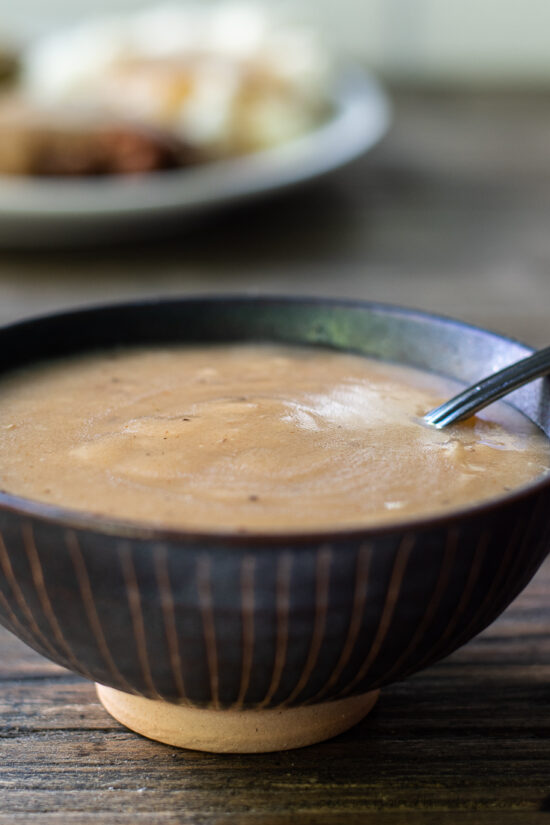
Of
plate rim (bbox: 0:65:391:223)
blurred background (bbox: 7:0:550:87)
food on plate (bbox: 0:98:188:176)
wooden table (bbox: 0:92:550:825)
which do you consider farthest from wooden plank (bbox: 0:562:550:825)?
blurred background (bbox: 7:0:550:87)

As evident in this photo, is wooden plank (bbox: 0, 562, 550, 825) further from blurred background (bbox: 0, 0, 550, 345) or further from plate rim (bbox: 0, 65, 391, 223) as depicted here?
plate rim (bbox: 0, 65, 391, 223)

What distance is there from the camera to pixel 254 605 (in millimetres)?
598

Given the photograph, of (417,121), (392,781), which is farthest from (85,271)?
(417,121)

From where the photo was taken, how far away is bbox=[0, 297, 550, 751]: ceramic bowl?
581mm

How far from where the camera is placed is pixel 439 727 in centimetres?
77

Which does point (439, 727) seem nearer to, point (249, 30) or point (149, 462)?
point (149, 462)

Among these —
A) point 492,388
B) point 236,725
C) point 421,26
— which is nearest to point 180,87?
point 492,388

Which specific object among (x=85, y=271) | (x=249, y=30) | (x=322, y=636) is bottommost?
(x=85, y=271)

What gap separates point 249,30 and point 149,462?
253 centimetres

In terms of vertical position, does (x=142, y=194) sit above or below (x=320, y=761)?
above

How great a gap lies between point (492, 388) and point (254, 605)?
298 mm

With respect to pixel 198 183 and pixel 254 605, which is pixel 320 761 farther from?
pixel 198 183

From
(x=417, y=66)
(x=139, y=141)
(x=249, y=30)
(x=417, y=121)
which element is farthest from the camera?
(x=417, y=66)

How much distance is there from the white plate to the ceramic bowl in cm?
135
